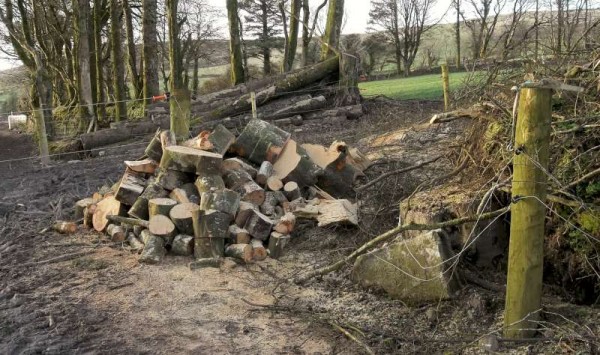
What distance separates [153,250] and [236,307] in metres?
1.48

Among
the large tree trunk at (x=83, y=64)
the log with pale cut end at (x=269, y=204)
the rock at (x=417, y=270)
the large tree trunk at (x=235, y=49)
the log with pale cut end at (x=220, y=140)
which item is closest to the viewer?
the rock at (x=417, y=270)

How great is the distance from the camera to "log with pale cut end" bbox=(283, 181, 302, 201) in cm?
673

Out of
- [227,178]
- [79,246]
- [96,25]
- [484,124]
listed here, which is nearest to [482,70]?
[484,124]

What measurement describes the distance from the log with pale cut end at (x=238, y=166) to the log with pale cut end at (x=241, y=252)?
1.23 meters

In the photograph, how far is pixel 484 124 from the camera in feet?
17.5

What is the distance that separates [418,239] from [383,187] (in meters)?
2.17

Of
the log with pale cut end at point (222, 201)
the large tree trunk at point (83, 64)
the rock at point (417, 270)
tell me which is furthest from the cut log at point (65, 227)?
the large tree trunk at point (83, 64)

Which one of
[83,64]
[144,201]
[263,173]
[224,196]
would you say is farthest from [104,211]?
[83,64]

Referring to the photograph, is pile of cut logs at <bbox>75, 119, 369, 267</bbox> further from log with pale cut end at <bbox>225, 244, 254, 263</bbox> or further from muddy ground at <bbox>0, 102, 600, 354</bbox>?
muddy ground at <bbox>0, 102, 600, 354</bbox>

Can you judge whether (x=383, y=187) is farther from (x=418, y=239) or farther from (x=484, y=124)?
(x=418, y=239)

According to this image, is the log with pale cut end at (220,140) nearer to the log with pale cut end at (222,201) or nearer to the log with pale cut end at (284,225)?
the log with pale cut end at (222,201)

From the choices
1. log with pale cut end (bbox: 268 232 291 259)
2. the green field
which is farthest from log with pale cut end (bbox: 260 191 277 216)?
the green field

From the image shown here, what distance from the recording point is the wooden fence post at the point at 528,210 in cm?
326

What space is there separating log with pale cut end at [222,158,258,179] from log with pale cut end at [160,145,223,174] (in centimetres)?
19
